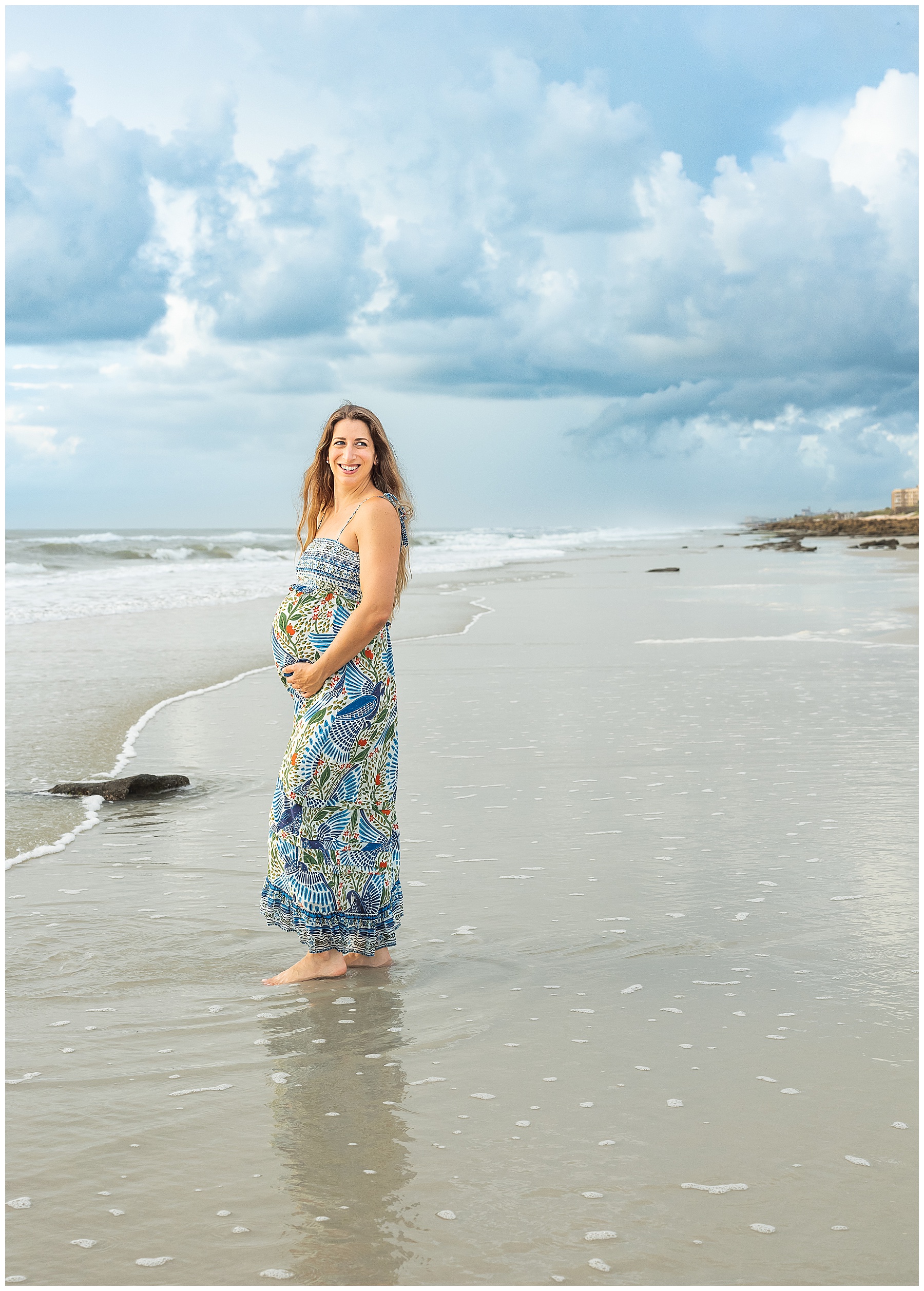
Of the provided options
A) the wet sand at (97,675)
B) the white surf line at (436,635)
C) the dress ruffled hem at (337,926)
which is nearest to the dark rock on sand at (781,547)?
the wet sand at (97,675)

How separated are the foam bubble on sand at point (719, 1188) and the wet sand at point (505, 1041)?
0.06ft

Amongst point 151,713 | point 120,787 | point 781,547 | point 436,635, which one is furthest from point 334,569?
point 781,547

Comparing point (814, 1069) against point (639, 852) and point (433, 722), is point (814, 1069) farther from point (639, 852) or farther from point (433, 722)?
point (433, 722)

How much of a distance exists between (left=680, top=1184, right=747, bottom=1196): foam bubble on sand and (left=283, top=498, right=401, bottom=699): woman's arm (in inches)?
77.2

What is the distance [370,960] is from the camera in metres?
4.08

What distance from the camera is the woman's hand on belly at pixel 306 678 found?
384cm

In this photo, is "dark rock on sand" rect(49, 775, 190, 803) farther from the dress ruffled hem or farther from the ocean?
the ocean

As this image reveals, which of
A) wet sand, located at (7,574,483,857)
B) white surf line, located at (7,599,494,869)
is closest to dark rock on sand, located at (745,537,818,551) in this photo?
wet sand, located at (7,574,483,857)

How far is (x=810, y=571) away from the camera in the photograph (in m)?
28.2

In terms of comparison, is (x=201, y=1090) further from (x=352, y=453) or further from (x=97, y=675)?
(x=97, y=675)

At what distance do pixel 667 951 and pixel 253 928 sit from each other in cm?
164

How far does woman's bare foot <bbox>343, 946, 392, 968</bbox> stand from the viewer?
4059 millimetres

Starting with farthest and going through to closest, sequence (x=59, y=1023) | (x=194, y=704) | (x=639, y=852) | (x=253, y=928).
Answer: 1. (x=194, y=704)
2. (x=639, y=852)
3. (x=253, y=928)
4. (x=59, y=1023)

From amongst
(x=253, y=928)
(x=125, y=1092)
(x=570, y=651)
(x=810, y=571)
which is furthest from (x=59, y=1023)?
(x=810, y=571)
